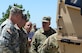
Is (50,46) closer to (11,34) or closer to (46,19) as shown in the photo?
(46,19)

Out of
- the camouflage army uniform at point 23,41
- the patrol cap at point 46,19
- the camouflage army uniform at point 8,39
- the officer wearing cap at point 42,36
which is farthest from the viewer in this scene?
the patrol cap at point 46,19

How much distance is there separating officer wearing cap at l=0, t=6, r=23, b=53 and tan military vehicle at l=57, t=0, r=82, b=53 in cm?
81

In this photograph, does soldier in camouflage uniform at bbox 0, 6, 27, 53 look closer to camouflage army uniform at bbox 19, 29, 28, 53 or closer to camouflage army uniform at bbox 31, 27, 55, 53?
camouflage army uniform at bbox 19, 29, 28, 53

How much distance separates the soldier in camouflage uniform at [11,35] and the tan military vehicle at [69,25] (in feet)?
2.67

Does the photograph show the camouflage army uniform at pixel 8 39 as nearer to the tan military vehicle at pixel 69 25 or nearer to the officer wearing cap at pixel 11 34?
the officer wearing cap at pixel 11 34

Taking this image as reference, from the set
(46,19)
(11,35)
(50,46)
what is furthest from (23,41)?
(46,19)

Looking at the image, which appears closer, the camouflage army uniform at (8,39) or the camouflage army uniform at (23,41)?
the camouflage army uniform at (8,39)

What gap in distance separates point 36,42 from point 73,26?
2.51 meters

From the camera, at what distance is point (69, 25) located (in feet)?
16.5

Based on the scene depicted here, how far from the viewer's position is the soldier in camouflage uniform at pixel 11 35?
5445 mm

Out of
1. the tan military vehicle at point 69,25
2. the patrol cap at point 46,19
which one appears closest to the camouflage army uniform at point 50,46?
the patrol cap at point 46,19

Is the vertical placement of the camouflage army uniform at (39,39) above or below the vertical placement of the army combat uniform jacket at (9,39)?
below

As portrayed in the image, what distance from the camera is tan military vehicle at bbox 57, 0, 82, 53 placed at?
16.0ft

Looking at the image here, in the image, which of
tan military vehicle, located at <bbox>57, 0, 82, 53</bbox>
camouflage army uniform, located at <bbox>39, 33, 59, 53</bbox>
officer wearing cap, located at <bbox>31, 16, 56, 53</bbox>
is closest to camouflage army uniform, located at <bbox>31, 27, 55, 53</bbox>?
officer wearing cap, located at <bbox>31, 16, 56, 53</bbox>
